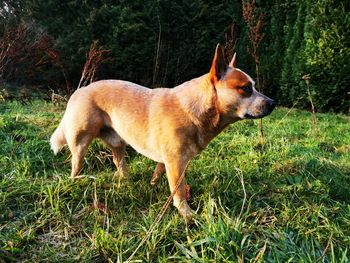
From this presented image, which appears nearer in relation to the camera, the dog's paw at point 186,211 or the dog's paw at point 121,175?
the dog's paw at point 186,211

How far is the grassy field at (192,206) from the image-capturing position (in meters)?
3.02

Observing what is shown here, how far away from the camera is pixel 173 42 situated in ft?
34.1

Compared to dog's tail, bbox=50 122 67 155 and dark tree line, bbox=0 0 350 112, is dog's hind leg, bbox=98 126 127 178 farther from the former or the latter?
dark tree line, bbox=0 0 350 112

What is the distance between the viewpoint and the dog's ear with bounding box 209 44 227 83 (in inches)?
137

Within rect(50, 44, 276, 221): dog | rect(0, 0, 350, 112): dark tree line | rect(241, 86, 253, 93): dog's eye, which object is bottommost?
rect(0, 0, 350, 112): dark tree line

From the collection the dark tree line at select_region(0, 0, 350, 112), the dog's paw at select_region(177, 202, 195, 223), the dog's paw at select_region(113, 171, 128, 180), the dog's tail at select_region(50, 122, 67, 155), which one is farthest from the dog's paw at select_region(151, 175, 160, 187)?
the dark tree line at select_region(0, 0, 350, 112)

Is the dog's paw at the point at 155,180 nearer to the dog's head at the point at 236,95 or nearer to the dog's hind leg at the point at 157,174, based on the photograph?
the dog's hind leg at the point at 157,174

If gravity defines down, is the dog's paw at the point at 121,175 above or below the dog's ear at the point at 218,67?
below

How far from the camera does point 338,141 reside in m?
5.96

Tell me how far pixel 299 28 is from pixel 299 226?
7058 mm

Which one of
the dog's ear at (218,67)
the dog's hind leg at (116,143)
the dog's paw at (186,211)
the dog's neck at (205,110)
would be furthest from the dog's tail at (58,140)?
the dog's ear at (218,67)

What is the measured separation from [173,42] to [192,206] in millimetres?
7172

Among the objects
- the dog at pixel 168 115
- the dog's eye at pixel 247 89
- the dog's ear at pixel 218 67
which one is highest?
the dog's ear at pixel 218 67

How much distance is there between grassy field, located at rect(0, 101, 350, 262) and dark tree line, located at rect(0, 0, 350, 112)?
3.82 metres
